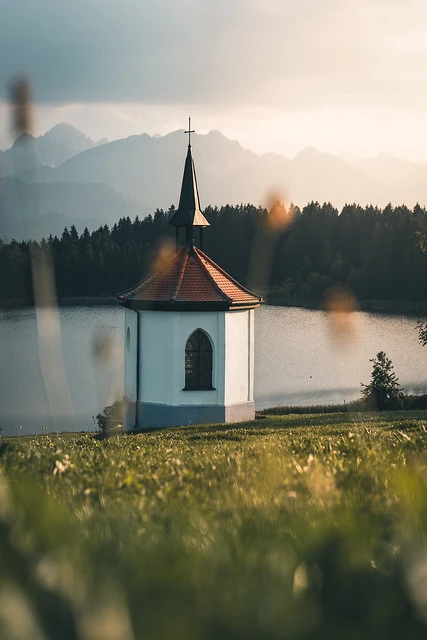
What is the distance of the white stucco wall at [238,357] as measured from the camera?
73.9ft

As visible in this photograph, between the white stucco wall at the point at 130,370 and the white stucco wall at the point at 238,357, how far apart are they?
259 cm

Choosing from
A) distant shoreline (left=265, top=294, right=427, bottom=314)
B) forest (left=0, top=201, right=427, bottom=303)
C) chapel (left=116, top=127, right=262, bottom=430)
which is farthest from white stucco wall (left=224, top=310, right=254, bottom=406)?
distant shoreline (left=265, top=294, right=427, bottom=314)

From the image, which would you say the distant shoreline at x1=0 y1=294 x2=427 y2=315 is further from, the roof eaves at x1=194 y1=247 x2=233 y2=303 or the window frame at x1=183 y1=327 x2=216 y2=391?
the window frame at x1=183 y1=327 x2=216 y2=391

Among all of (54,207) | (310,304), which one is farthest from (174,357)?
(310,304)

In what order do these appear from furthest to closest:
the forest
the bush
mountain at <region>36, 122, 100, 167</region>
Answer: the forest → the bush → mountain at <region>36, 122, 100, 167</region>

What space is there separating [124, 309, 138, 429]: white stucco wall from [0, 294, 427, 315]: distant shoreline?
42906 millimetres

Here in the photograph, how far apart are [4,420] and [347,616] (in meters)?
28.1

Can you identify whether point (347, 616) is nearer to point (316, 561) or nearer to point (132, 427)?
point (316, 561)

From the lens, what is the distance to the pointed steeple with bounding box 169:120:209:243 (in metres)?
23.6

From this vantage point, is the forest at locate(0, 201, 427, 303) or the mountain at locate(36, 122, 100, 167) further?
the forest at locate(0, 201, 427, 303)

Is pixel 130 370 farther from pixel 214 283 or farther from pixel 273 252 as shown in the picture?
pixel 273 252

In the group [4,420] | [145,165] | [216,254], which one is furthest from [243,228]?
[4,420]

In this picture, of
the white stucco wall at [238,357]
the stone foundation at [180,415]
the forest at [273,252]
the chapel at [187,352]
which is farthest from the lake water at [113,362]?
the forest at [273,252]

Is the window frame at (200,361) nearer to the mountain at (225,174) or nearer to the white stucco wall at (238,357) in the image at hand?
the white stucco wall at (238,357)
